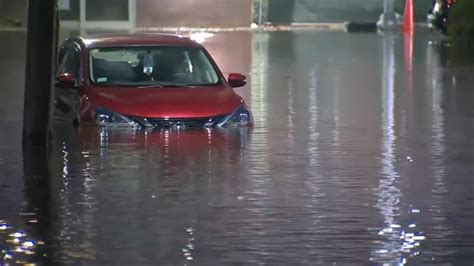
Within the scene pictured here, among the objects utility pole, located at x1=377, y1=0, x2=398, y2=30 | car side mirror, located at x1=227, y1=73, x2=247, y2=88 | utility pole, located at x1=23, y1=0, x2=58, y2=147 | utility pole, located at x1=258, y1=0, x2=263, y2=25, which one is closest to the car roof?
car side mirror, located at x1=227, y1=73, x2=247, y2=88

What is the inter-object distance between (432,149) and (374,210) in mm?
4208

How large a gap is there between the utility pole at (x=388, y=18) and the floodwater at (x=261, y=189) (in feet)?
92.2

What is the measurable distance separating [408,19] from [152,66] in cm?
3263

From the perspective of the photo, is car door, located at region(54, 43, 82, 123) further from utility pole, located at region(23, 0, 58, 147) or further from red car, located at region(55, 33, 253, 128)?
utility pole, located at region(23, 0, 58, 147)

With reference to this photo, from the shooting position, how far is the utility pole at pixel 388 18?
5025 cm

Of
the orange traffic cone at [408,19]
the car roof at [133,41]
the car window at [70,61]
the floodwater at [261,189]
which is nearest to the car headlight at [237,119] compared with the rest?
the floodwater at [261,189]

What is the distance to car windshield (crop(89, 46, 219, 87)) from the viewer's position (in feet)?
54.7

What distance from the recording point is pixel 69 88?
648 inches

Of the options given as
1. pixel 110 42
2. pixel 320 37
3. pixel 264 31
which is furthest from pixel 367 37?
pixel 110 42

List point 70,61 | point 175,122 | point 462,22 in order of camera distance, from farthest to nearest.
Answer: point 462,22 → point 70,61 → point 175,122

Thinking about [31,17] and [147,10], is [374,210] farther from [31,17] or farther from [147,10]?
[147,10]

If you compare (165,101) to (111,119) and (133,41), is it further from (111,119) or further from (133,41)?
(133,41)

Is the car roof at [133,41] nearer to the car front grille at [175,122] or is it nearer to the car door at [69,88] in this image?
the car door at [69,88]

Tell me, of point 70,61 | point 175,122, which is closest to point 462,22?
point 70,61
